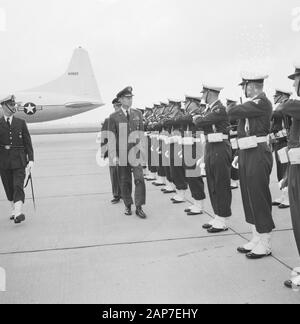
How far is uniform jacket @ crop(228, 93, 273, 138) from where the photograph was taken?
4004mm

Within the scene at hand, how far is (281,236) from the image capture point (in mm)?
4824

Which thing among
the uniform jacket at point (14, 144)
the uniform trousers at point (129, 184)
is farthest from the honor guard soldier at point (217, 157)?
the uniform jacket at point (14, 144)

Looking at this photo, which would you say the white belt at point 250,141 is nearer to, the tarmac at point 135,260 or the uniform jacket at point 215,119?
the uniform jacket at point 215,119

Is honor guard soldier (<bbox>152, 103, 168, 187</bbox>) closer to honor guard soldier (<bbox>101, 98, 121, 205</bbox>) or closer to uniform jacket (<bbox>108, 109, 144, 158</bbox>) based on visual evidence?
honor guard soldier (<bbox>101, 98, 121, 205</bbox>)

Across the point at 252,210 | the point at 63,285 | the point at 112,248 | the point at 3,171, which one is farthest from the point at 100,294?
the point at 3,171

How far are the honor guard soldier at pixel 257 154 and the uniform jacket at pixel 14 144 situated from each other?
10.6 ft

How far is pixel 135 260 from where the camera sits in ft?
13.8

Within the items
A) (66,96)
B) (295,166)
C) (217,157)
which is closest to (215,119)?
(217,157)

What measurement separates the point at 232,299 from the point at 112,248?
5.90 ft

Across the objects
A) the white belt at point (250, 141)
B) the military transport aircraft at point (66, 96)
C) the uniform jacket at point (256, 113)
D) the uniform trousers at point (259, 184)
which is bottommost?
the military transport aircraft at point (66, 96)

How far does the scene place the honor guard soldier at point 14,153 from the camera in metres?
5.93

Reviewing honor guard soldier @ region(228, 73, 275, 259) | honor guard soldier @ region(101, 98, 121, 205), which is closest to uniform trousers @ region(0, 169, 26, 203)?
honor guard soldier @ region(101, 98, 121, 205)

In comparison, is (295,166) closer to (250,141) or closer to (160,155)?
(250,141)

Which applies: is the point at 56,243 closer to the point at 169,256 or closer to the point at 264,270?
the point at 169,256
